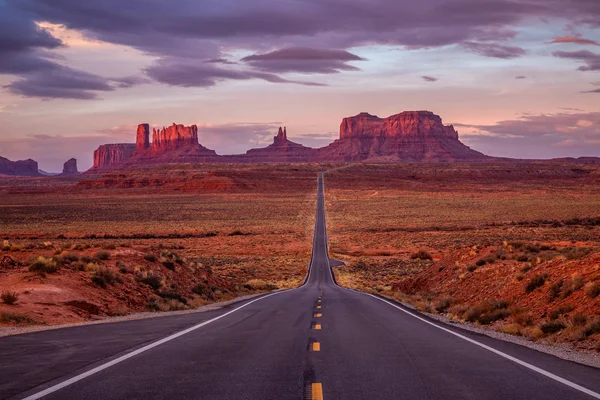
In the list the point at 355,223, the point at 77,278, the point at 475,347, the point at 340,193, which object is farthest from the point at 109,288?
the point at 340,193

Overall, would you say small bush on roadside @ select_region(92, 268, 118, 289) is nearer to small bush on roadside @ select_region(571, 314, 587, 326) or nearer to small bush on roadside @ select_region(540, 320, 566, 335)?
small bush on roadside @ select_region(540, 320, 566, 335)

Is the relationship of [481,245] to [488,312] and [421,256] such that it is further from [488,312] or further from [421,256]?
[421,256]

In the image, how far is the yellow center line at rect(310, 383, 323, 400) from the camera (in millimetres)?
7115

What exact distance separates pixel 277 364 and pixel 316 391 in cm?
202

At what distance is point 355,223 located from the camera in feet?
313

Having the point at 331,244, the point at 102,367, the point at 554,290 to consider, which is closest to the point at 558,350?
the point at 554,290

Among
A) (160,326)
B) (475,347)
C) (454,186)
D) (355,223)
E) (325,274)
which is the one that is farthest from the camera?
(454,186)

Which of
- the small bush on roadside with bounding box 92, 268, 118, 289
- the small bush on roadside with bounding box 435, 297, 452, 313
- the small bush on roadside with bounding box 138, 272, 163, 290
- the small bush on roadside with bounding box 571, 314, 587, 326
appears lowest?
the small bush on roadside with bounding box 435, 297, 452, 313

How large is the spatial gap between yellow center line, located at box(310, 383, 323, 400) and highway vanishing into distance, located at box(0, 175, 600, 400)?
2cm

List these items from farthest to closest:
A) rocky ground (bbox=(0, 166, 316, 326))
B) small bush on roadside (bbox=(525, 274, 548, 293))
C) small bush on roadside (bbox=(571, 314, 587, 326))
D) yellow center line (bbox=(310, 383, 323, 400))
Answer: rocky ground (bbox=(0, 166, 316, 326))
small bush on roadside (bbox=(525, 274, 548, 293))
small bush on roadside (bbox=(571, 314, 587, 326))
yellow center line (bbox=(310, 383, 323, 400))

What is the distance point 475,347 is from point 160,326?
7.25 meters

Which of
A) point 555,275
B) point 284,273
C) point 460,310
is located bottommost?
point 284,273

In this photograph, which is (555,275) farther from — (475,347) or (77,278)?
(77,278)

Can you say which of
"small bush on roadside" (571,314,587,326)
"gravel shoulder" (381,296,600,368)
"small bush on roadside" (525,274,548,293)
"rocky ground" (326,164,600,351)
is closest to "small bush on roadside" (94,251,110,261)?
"rocky ground" (326,164,600,351)
